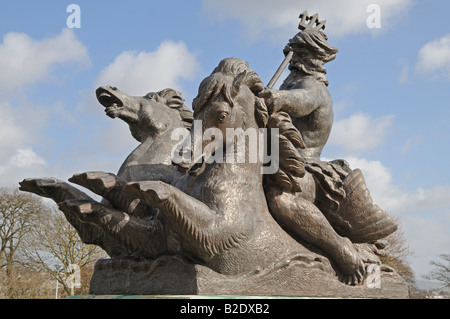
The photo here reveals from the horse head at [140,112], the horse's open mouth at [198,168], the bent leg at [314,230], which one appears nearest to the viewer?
the horse's open mouth at [198,168]

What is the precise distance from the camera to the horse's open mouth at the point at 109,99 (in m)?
4.33

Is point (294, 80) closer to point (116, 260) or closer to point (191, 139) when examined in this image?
point (191, 139)

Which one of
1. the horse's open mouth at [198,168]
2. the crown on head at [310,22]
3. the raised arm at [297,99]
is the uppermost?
the crown on head at [310,22]

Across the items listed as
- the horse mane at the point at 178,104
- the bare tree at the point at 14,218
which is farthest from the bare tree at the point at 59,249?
the horse mane at the point at 178,104

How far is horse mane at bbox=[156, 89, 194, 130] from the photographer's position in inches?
179

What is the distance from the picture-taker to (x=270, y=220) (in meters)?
3.48

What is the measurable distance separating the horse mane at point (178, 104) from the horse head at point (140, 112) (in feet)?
0.16

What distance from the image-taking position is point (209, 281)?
309 centimetres

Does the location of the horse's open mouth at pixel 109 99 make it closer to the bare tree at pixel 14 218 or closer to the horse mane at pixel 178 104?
the horse mane at pixel 178 104

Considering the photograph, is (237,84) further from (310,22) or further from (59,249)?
(59,249)

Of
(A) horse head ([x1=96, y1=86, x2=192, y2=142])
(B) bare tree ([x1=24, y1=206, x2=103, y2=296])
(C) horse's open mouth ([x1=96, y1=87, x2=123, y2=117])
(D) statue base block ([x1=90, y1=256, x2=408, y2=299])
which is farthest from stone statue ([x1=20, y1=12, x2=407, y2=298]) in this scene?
(B) bare tree ([x1=24, y1=206, x2=103, y2=296])

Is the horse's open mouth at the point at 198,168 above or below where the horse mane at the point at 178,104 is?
below

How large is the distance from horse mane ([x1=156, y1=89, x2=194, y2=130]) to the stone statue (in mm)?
519
